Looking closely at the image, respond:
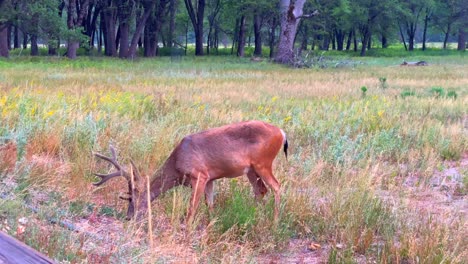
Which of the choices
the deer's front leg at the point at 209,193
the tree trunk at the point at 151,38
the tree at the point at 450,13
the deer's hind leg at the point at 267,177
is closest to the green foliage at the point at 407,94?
the deer's hind leg at the point at 267,177

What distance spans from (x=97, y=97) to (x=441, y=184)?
23.1ft

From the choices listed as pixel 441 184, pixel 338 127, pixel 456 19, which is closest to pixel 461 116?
pixel 338 127

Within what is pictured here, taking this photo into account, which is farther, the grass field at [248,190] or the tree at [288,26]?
the tree at [288,26]

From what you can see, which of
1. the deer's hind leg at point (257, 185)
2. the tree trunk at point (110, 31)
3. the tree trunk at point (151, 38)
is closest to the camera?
the deer's hind leg at point (257, 185)

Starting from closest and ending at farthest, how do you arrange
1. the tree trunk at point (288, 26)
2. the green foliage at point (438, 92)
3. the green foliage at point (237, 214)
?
the green foliage at point (237, 214)
the green foliage at point (438, 92)
the tree trunk at point (288, 26)

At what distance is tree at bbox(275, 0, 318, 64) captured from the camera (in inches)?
1265

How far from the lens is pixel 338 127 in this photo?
10.2 m

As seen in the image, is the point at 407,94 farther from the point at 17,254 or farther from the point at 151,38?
the point at 151,38

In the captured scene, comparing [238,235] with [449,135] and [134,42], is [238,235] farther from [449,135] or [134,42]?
[134,42]

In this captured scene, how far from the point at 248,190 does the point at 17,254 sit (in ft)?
13.3

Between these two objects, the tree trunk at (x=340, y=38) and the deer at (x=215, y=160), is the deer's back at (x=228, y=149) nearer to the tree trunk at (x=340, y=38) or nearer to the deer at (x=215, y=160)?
the deer at (x=215, y=160)

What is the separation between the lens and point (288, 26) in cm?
3272

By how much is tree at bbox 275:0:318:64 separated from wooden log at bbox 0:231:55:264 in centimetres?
3000

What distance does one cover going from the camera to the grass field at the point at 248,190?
4.88 meters
